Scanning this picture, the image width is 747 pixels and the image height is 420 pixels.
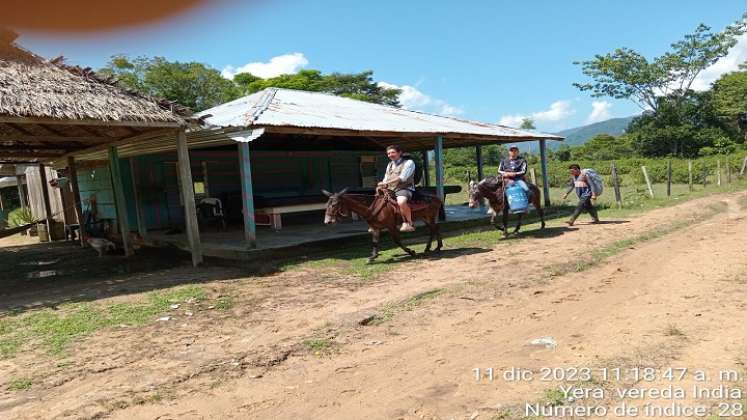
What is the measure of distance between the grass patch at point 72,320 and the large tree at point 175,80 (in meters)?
27.1

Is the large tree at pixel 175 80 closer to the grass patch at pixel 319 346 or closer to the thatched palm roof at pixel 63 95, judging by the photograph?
the thatched palm roof at pixel 63 95

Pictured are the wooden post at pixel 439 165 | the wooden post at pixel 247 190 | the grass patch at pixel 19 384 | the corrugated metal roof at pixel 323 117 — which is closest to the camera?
the grass patch at pixel 19 384

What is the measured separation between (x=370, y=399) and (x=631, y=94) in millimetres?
43519

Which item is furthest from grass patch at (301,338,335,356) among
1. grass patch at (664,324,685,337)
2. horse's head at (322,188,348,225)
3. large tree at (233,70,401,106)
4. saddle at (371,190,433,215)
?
large tree at (233,70,401,106)

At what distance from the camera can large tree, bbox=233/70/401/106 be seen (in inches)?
1505

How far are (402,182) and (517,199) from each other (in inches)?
115

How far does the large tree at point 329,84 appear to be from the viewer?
38219mm

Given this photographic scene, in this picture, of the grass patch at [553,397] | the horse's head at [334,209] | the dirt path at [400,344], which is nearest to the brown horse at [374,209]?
the horse's head at [334,209]

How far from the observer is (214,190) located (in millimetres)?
14180

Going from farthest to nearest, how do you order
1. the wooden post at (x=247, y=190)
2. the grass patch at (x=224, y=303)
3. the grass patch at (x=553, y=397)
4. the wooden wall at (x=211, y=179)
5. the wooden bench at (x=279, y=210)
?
the wooden wall at (x=211, y=179), the wooden bench at (x=279, y=210), the wooden post at (x=247, y=190), the grass patch at (x=224, y=303), the grass patch at (x=553, y=397)

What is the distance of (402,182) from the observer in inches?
327

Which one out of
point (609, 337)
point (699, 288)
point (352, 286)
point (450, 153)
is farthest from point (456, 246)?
point (450, 153)

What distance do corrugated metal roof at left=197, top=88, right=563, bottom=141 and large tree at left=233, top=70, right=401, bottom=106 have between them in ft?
79.6

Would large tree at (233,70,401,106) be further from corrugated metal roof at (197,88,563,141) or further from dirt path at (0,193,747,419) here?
dirt path at (0,193,747,419)
